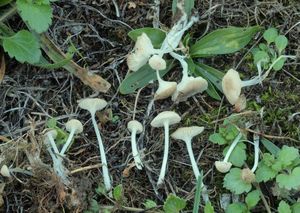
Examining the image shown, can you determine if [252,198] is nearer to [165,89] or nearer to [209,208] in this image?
[209,208]

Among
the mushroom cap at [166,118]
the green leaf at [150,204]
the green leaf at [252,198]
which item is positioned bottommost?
the green leaf at [150,204]

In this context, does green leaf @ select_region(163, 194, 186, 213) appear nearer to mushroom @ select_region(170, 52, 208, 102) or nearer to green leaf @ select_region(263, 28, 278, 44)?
mushroom @ select_region(170, 52, 208, 102)

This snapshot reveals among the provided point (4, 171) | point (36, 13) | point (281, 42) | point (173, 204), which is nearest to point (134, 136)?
point (173, 204)

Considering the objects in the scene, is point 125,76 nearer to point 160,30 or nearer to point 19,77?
point 160,30

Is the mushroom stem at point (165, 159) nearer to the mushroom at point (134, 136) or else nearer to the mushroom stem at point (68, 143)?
the mushroom at point (134, 136)

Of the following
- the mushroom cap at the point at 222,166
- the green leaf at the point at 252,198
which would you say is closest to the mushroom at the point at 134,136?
the mushroom cap at the point at 222,166

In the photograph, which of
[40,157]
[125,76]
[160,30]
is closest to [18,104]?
[40,157]
